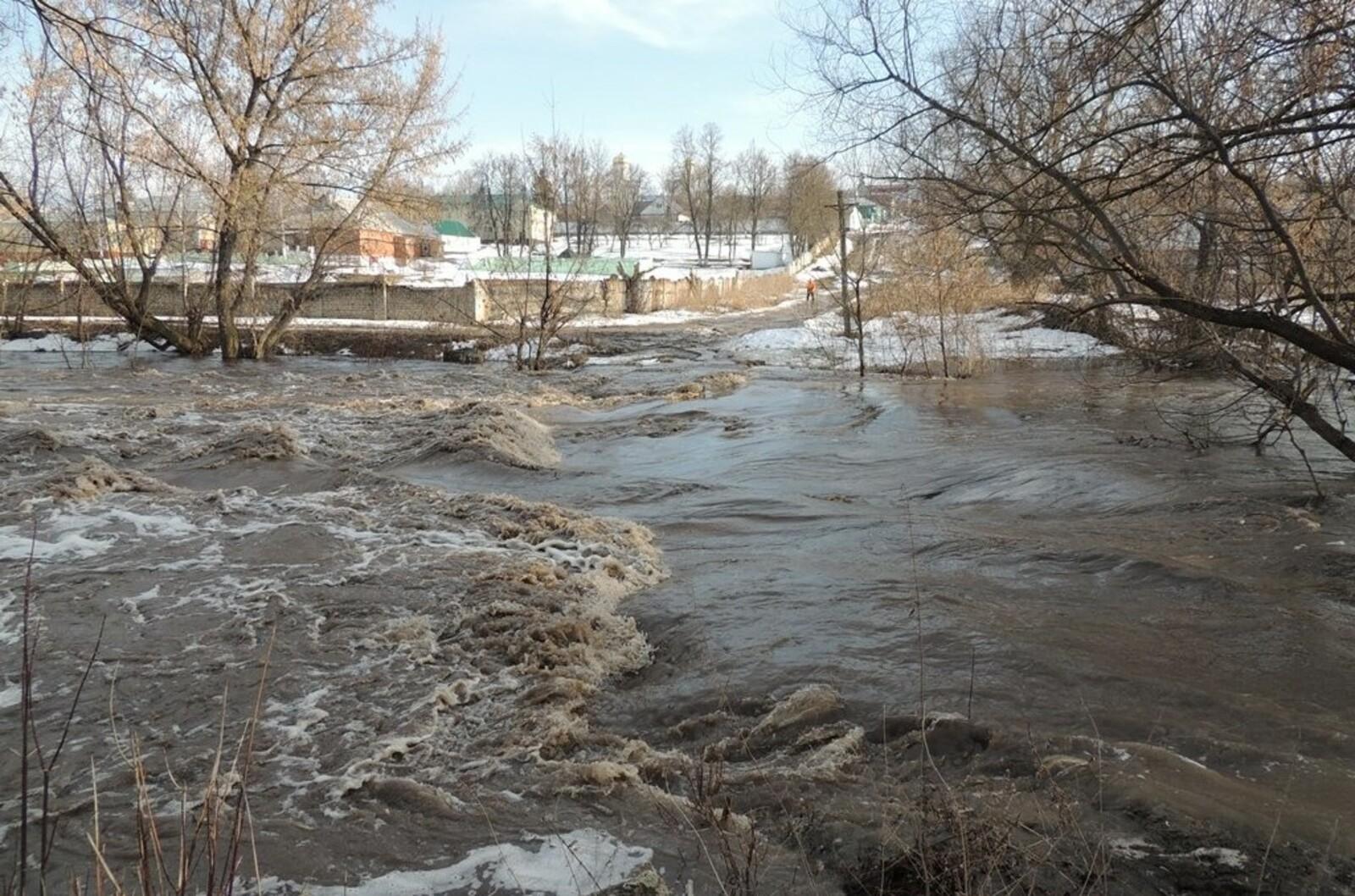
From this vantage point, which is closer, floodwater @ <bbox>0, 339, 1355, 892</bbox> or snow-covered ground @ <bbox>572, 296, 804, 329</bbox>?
floodwater @ <bbox>0, 339, 1355, 892</bbox>

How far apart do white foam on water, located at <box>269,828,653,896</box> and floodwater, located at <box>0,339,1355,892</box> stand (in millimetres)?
96

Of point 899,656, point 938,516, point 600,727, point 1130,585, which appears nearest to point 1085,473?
point 938,516

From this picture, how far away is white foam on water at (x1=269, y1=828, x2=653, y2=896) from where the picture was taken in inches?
139

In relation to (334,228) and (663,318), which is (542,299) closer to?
(334,228)

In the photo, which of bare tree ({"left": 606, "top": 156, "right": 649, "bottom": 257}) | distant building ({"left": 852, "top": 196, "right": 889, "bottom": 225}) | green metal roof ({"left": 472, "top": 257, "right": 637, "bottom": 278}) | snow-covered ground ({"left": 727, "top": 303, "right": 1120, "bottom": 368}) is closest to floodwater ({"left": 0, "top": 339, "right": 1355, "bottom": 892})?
snow-covered ground ({"left": 727, "top": 303, "right": 1120, "bottom": 368})

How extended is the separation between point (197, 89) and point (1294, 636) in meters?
25.1

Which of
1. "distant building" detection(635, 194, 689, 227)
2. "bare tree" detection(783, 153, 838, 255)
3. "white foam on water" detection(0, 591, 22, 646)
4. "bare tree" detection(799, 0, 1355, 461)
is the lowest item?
"white foam on water" detection(0, 591, 22, 646)

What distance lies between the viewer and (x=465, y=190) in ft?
285

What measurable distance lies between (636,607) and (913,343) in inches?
680

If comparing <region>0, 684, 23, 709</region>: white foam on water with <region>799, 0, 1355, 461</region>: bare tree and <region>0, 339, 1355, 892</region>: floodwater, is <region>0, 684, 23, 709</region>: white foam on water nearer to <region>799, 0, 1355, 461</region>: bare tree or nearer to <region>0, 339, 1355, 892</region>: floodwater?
<region>0, 339, 1355, 892</region>: floodwater

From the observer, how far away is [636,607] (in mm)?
6930

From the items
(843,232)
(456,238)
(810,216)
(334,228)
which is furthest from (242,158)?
(456,238)

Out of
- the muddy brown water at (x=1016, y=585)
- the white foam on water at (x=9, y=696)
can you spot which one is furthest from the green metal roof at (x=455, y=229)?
the white foam on water at (x=9, y=696)

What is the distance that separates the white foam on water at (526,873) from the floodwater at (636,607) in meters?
0.10
